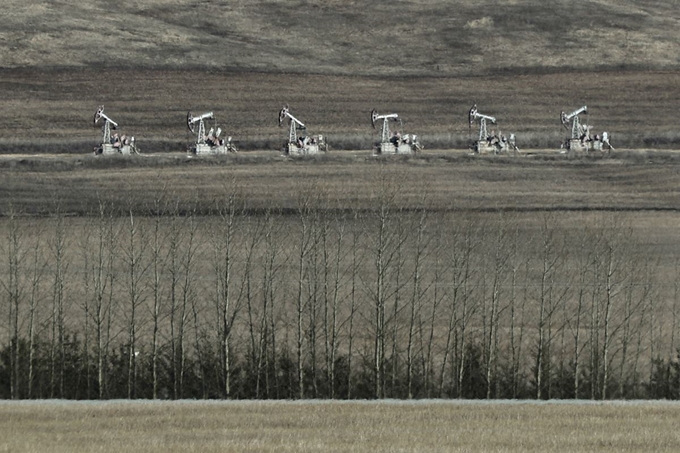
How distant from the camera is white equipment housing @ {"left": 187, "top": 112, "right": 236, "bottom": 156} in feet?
247

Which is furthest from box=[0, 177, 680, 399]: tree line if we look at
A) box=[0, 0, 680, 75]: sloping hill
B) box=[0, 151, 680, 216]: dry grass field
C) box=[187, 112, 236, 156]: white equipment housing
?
box=[0, 0, 680, 75]: sloping hill

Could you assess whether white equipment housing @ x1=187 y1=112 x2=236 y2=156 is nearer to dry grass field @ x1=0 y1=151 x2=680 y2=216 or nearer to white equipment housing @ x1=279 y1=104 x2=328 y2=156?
dry grass field @ x1=0 y1=151 x2=680 y2=216

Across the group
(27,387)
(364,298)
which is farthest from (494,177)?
(27,387)

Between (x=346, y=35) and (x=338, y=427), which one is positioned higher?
(x=346, y=35)

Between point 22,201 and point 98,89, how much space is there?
111ft

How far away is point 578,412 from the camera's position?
30.2 m

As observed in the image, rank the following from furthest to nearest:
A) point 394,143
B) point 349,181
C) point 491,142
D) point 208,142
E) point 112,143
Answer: point 112,143
point 491,142
point 208,142
point 394,143
point 349,181

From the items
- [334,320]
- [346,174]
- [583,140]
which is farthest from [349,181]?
[334,320]

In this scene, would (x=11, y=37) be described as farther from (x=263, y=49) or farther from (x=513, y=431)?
(x=513, y=431)

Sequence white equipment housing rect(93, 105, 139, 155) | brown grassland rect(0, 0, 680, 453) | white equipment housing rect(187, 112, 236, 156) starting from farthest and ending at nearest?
1. white equipment housing rect(93, 105, 139, 155)
2. white equipment housing rect(187, 112, 236, 156)
3. brown grassland rect(0, 0, 680, 453)

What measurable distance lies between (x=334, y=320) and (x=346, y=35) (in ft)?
248

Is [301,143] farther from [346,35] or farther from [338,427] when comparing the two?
[338,427]

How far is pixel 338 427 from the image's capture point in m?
28.8

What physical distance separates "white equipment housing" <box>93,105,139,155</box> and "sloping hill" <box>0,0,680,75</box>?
17.6m
